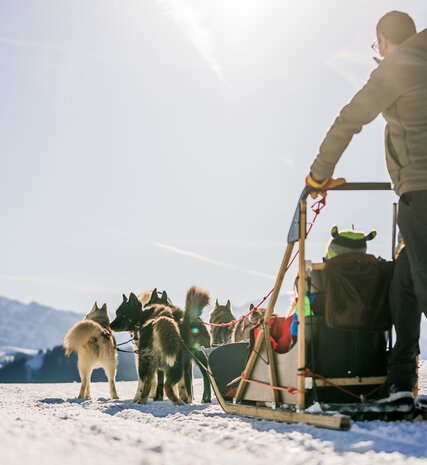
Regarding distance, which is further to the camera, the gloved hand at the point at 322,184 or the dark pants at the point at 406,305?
the gloved hand at the point at 322,184

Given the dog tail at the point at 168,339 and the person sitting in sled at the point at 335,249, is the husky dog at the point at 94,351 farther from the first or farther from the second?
the person sitting in sled at the point at 335,249

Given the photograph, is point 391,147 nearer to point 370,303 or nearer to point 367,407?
point 370,303

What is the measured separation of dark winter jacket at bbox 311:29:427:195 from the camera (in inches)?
156

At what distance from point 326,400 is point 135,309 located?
218 inches

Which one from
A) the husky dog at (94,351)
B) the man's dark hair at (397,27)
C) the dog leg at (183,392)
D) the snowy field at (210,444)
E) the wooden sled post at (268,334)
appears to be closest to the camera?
the snowy field at (210,444)

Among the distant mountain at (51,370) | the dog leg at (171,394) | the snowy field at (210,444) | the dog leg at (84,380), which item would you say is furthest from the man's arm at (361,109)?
the distant mountain at (51,370)

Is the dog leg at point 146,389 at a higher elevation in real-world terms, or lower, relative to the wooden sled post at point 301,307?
lower

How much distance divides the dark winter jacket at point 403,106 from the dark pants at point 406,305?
19 centimetres

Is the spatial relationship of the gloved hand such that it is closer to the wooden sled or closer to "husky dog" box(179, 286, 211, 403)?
the wooden sled

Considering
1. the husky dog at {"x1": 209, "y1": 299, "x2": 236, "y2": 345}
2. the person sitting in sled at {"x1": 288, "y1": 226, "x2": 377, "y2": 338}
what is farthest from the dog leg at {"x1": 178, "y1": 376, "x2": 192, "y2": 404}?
the person sitting in sled at {"x1": 288, "y1": 226, "x2": 377, "y2": 338}

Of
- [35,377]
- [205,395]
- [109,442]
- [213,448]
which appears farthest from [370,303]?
[35,377]

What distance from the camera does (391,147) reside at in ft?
13.8

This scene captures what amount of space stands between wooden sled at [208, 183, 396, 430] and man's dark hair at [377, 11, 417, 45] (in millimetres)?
990

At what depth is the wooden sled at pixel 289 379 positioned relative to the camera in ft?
14.3
